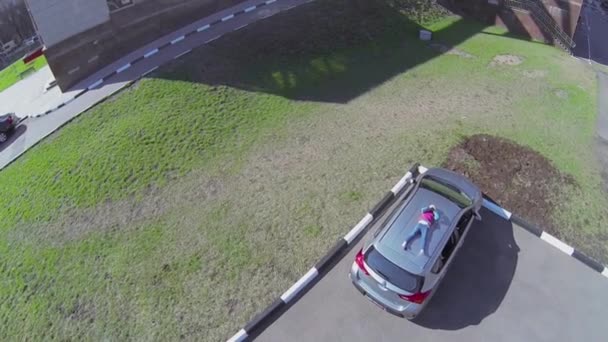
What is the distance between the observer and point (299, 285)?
8.63 metres

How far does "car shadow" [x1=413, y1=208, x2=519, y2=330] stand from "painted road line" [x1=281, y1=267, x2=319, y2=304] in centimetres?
240

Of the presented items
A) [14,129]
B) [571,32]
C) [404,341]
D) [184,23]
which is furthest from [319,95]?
[571,32]

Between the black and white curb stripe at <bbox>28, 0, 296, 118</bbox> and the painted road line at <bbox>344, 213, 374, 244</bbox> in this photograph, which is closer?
the painted road line at <bbox>344, 213, 374, 244</bbox>

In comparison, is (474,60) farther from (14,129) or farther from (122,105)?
(14,129)

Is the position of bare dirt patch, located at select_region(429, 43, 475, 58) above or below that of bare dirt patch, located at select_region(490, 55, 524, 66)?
above

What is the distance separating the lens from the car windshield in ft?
29.9

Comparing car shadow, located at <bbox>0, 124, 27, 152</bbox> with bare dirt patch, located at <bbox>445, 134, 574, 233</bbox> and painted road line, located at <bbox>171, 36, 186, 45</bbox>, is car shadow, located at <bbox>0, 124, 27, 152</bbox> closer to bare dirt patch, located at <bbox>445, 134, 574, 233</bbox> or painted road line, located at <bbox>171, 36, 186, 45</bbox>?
painted road line, located at <bbox>171, 36, 186, 45</bbox>

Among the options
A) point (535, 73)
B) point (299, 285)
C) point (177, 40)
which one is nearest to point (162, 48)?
point (177, 40)

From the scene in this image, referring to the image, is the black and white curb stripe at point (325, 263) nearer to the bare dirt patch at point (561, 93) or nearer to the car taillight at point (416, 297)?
the car taillight at point (416, 297)

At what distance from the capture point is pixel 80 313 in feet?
28.5

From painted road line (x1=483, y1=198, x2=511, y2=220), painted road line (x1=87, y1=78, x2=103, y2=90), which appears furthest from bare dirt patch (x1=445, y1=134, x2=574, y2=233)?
painted road line (x1=87, y1=78, x2=103, y2=90)

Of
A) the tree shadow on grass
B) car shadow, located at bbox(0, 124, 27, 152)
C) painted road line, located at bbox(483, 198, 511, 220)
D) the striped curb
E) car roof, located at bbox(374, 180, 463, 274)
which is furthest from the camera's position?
the tree shadow on grass

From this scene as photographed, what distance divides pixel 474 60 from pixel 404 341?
13.9 metres

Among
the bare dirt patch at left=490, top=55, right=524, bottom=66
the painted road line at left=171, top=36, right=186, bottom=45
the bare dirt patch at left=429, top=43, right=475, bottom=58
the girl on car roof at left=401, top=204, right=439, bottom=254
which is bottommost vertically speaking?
the bare dirt patch at left=490, top=55, right=524, bottom=66
